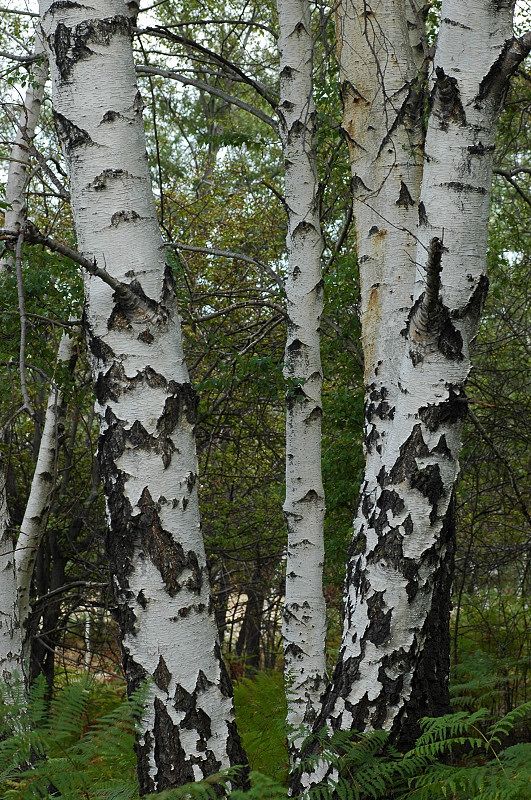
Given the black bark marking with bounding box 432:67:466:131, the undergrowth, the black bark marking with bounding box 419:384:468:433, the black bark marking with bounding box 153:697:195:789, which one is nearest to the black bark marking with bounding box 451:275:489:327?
the black bark marking with bounding box 419:384:468:433

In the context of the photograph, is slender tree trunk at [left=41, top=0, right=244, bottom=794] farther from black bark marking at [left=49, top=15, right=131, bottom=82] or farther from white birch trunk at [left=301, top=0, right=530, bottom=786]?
white birch trunk at [left=301, top=0, right=530, bottom=786]

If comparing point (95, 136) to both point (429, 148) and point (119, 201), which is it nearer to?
point (119, 201)

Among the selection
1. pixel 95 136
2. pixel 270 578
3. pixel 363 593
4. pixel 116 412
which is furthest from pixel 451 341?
pixel 270 578

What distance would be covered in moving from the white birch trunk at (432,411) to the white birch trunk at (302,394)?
1.68 m

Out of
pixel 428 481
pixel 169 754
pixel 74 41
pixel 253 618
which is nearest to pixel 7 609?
pixel 169 754

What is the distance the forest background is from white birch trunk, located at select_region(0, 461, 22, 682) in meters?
0.42

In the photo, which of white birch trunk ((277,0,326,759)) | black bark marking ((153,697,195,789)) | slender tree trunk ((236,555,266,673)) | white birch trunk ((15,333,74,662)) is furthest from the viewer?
slender tree trunk ((236,555,266,673))

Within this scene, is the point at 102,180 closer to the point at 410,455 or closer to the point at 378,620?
the point at 410,455

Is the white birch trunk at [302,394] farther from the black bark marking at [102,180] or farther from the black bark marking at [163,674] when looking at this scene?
the black bark marking at [163,674]

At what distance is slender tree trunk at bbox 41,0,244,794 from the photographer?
2.11 m

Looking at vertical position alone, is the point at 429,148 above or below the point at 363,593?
above

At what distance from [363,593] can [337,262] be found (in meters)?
3.72

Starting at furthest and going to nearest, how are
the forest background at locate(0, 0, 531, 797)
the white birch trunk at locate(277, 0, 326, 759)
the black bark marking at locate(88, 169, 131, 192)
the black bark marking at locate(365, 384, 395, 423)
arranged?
the forest background at locate(0, 0, 531, 797)
the white birch trunk at locate(277, 0, 326, 759)
the black bark marking at locate(365, 384, 395, 423)
the black bark marking at locate(88, 169, 131, 192)

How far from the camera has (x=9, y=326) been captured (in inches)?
166
